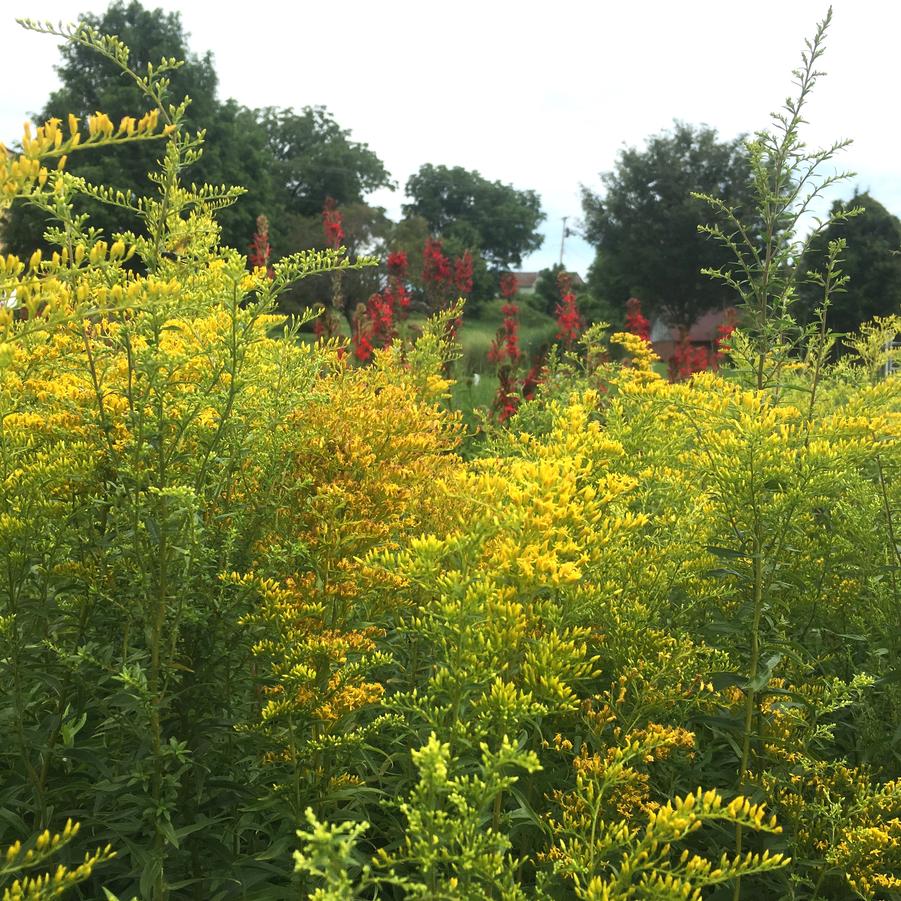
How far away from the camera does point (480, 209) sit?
8269cm

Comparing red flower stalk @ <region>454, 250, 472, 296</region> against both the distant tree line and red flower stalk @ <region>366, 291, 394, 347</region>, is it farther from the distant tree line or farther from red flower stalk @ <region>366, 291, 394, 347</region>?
the distant tree line

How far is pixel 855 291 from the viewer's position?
101 feet

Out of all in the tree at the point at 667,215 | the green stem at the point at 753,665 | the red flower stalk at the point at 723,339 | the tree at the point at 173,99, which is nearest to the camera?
the green stem at the point at 753,665

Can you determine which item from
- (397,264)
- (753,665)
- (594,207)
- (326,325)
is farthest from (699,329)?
(753,665)

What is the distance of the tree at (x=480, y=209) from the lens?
82.2m

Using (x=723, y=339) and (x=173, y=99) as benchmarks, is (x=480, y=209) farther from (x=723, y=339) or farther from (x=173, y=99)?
(x=723, y=339)

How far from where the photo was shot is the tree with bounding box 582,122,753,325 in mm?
39156

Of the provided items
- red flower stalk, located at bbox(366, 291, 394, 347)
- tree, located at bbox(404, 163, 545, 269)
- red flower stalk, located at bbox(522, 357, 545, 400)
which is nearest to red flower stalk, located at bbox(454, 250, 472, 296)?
red flower stalk, located at bbox(366, 291, 394, 347)

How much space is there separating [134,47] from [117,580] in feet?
140

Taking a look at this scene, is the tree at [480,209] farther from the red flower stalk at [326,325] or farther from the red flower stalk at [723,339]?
the red flower stalk at [326,325]

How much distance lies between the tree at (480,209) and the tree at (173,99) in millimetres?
42643

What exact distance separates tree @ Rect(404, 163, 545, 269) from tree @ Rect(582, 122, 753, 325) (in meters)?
40.8

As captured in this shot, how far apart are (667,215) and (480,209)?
46.6 meters

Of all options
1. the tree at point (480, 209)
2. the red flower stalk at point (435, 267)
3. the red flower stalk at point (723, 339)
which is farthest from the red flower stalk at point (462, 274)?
the tree at point (480, 209)
